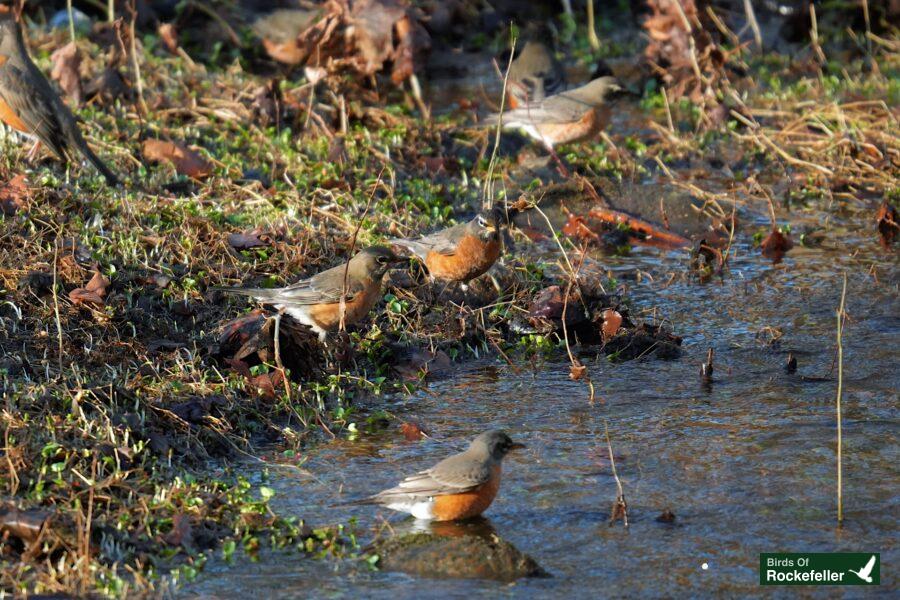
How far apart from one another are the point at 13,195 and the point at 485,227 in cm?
291

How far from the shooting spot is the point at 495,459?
5020 mm

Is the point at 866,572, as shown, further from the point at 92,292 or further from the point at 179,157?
the point at 179,157

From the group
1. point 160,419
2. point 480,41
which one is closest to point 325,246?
point 160,419

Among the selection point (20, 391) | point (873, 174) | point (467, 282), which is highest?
point (20, 391)

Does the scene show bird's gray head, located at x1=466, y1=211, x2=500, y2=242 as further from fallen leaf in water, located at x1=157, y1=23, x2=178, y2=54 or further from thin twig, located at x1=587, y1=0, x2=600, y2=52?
thin twig, located at x1=587, y1=0, x2=600, y2=52

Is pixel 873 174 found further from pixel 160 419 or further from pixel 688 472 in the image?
pixel 160 419

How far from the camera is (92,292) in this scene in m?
6.58

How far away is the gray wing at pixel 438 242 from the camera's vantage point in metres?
7.35

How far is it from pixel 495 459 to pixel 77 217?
368 centimetres

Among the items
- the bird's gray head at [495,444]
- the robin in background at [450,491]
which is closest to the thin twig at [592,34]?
the bird's gray head at [495,444]

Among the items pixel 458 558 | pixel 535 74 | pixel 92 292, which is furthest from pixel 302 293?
pixel 535 74

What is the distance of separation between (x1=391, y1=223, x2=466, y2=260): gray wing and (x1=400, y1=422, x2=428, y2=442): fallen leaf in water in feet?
5.35

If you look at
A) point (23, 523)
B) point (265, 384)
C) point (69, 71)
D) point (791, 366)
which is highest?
point (69, 71)

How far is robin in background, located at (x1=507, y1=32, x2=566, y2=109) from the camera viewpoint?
1172 cm
